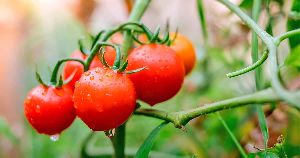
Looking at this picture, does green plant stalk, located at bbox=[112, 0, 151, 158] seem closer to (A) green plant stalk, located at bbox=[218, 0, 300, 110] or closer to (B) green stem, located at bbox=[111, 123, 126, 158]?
(B) green stem, located at bbox=[111, 123, 126, 158]

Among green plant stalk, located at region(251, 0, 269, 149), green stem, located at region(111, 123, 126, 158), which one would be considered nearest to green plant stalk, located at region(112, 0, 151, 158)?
green stem, located at region(111, 123, 126, 158)

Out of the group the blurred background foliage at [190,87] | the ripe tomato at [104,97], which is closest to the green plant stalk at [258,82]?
the blurred background foliage at [190,87]

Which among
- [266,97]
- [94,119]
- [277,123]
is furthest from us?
[277,123]

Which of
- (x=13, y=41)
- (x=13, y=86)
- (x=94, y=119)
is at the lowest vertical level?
(x=13, y=86)

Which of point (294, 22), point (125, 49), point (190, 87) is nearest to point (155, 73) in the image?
point (125, 49)

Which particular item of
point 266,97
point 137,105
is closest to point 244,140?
point 137,105

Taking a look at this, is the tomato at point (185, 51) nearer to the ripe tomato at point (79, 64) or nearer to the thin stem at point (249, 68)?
the ripe tomato at point (79, 64)

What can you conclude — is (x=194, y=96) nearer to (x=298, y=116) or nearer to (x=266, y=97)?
(x=298, y=116)

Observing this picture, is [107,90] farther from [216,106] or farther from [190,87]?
[190,87]
